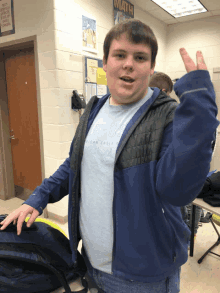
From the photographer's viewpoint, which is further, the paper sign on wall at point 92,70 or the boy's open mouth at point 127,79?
the paper sign on wall at point 92,70

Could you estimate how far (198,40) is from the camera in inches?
160

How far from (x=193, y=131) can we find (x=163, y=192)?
0.17 metres

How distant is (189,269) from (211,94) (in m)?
1.96

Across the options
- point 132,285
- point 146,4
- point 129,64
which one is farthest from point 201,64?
point 146,4

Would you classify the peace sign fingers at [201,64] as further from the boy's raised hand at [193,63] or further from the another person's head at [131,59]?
the another person's head at [131,59]

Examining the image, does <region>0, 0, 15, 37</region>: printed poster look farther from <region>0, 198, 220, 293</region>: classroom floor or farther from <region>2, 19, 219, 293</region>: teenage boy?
<region>0, 198, 220, 293</region>: classroom floor

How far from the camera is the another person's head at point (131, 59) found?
0.67m

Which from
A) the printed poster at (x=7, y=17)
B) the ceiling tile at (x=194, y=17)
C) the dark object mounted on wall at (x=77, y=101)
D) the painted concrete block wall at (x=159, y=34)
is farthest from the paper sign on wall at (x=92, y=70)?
the ceiling tile at (x=194, y=17)

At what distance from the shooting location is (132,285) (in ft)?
2.33

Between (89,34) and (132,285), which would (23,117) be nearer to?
(89,34)

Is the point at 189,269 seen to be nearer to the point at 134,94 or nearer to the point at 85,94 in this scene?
the point at 134,94

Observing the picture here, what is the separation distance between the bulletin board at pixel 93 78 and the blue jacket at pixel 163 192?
2086mm

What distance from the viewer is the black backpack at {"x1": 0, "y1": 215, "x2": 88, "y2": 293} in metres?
0.85

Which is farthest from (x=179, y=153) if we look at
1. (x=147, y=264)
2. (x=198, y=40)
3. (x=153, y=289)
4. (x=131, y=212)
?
(x=198, y=40)
